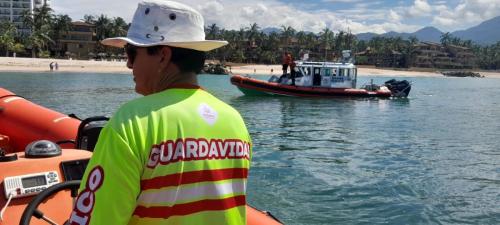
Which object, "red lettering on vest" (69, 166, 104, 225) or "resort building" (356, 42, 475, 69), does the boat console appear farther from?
"resort building" (356, 42, 475, 69)

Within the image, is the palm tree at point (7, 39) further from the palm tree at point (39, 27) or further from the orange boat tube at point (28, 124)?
the orange boat tube at point (28, 124)

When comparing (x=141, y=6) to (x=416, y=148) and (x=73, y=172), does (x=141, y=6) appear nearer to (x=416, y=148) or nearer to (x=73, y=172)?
(x=73, y=172)

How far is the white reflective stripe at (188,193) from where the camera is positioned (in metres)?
1.49

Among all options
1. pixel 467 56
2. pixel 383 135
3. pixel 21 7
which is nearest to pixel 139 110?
pixel 383 135

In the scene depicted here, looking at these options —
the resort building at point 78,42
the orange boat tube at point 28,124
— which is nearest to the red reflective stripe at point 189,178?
the orange boat tube at point 28,124

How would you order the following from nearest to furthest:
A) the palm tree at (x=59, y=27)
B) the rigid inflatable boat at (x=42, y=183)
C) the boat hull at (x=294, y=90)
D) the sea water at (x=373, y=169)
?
1. the rigid inflatable boat at (x=42, y=183)
2. the sea water at (x=373, y=169)
3. the boat hull at (x=294, y=90)
4. the palm tree at (x=59, y=27)

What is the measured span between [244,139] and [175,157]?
0.32m

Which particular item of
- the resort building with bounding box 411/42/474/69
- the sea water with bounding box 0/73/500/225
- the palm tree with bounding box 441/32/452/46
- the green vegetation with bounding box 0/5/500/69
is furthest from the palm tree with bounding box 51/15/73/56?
the palm tree with bounding box 441/32/452/46

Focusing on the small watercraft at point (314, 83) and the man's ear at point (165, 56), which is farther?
the small watercraft at point (314, 83)

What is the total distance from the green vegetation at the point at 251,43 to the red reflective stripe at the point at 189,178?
220 feet

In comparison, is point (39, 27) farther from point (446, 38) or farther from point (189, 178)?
point (446, 38)

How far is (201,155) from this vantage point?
1.56 m

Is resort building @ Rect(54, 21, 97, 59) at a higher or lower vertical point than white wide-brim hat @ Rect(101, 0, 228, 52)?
higher

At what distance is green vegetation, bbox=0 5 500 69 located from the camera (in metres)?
86.6
